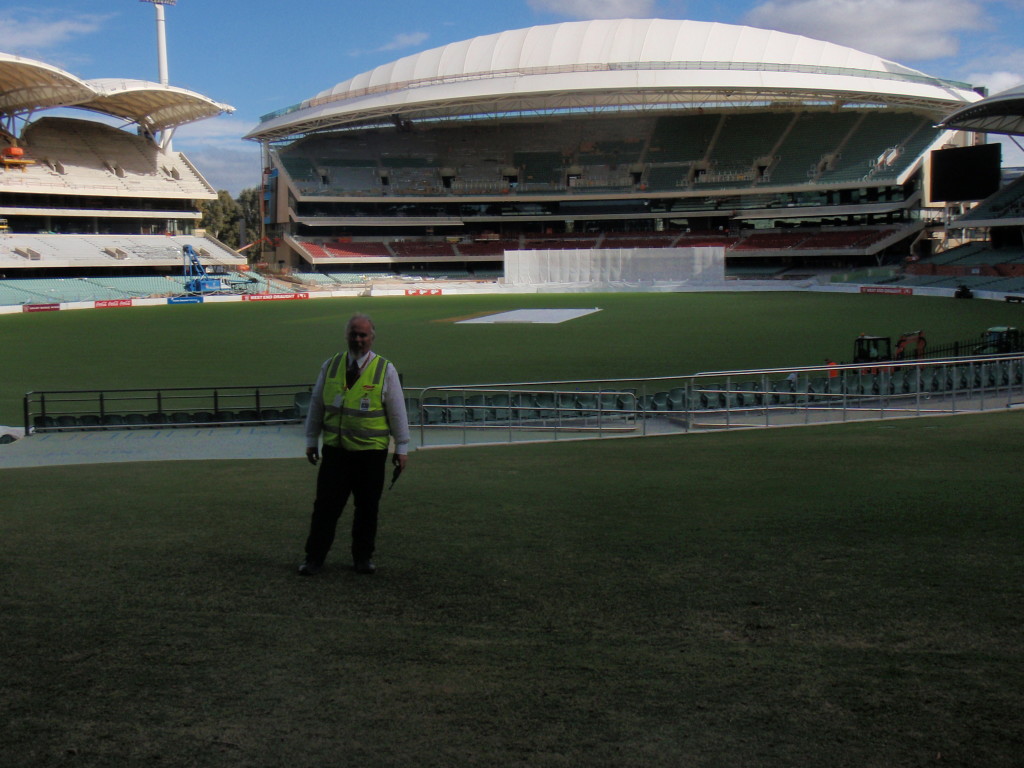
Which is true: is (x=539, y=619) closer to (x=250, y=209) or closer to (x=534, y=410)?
(x=534, y=410)

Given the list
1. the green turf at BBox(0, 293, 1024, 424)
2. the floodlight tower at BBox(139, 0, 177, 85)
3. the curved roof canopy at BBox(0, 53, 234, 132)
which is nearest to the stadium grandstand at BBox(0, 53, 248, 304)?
the curved roof canopy at BBox(0, 53, 234, 132)

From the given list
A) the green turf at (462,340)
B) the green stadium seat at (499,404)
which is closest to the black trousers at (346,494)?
the green stadium seat at (499,404)

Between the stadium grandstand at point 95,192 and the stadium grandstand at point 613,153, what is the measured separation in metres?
10.6

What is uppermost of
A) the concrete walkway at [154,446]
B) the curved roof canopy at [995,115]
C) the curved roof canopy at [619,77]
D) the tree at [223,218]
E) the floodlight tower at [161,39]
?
the floodlight tower at [161,39]

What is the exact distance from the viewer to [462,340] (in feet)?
115

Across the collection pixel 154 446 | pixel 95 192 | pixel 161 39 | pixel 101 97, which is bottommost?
pixel 154 446

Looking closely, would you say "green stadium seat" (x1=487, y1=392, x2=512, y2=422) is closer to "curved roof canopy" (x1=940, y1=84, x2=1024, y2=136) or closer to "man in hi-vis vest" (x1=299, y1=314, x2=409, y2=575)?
"man in hi-vis vest" (x1=299, y1=314, x2=409, y2=575)

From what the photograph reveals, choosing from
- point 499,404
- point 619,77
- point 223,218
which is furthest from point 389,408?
point 223,218

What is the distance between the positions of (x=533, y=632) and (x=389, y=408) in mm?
1660

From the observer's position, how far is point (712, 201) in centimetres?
9175

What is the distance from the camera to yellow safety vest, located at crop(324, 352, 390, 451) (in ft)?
17.6

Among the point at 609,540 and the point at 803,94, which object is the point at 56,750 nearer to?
the point at 609,540

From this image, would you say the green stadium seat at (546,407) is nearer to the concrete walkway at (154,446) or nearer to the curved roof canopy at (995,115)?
the concrete walkway at (154,446)

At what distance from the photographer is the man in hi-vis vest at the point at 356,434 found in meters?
5.36
